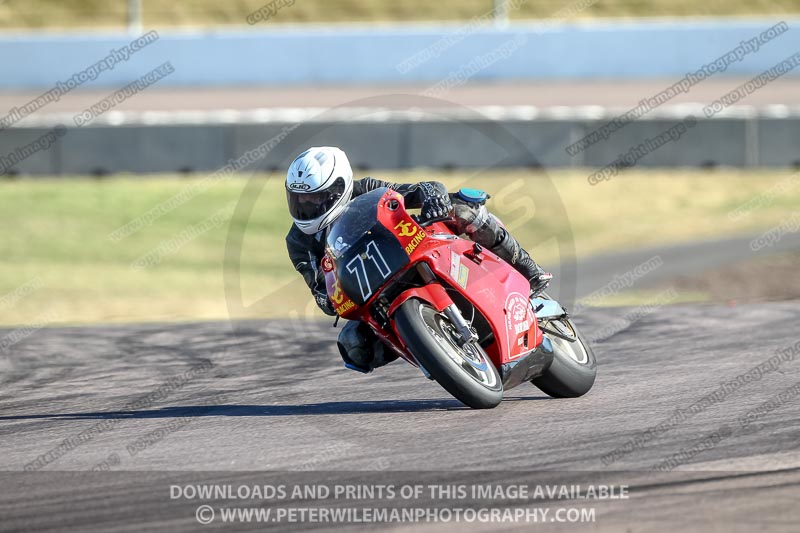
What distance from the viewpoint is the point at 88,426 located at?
273 inches

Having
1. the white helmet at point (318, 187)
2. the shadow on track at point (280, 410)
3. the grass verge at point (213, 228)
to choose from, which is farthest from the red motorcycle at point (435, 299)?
the grass verge at point (213, 228)

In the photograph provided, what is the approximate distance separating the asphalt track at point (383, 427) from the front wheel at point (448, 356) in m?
0.16

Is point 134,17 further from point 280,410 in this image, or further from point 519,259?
point 519,259

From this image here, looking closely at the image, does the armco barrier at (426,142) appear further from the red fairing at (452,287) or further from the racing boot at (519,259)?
the red fairing at (452,287)

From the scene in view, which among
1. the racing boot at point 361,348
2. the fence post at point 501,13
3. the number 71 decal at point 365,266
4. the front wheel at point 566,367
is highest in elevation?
the fence post at point 501,13

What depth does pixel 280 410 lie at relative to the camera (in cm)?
715

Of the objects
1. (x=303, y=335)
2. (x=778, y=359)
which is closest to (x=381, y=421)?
(x=778, y=359)

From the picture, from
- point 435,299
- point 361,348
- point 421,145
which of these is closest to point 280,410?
point 361,348

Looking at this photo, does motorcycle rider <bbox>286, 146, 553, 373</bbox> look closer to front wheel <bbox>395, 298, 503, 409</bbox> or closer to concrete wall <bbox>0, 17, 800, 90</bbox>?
front wheel <bbox>395, 298, 503, 409</bbox>

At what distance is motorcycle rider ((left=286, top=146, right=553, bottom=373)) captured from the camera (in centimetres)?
658

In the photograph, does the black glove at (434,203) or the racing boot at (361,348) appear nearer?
the black glove at (434,203)

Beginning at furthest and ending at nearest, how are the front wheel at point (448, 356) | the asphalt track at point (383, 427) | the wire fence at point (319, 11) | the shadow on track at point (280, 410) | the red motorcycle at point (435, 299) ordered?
the wire fence at point (319, 11) < the shadow on track at point (280, 410) < the red motorcycle at point (435, 299) < the front wheel at point (448, 356) < the asphalt track at point (383, 427)

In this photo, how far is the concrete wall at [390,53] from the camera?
2527 centimetres

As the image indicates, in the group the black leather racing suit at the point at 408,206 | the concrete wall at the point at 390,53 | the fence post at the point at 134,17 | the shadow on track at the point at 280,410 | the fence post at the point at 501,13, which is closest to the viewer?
the black leather racing suit at the point at 408,206
